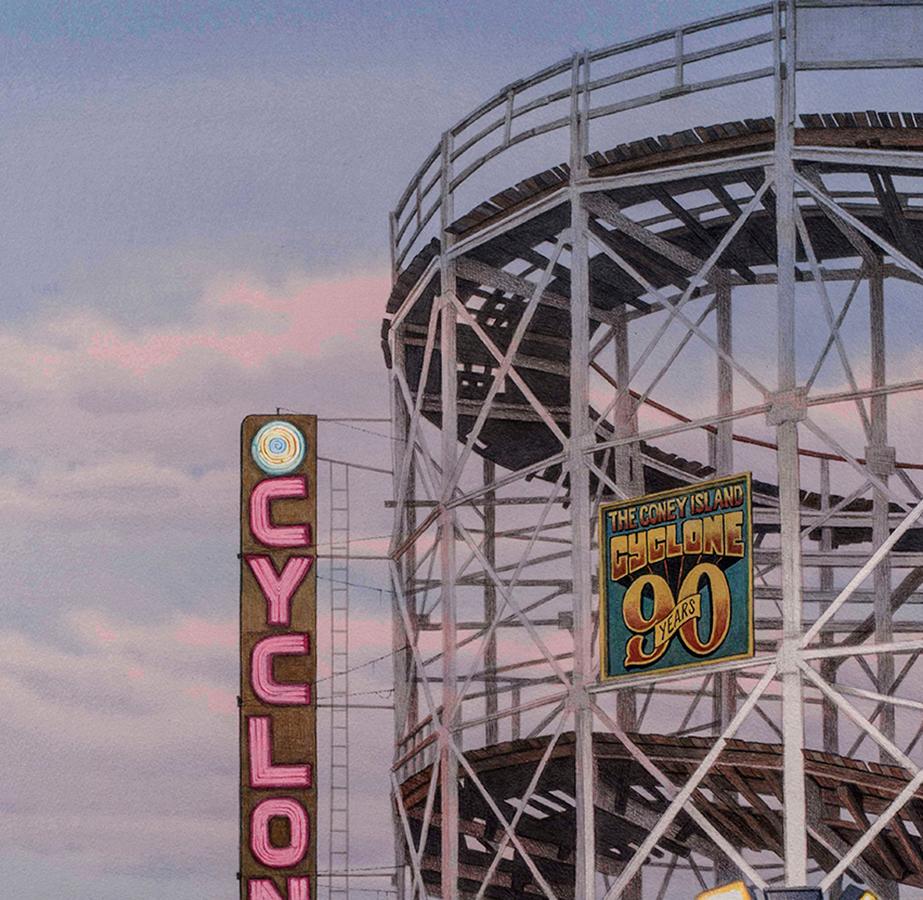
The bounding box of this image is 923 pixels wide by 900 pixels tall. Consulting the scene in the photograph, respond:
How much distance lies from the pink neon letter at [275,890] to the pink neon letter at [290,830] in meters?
0.32

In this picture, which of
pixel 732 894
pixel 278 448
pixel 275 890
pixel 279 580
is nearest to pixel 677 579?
pixel 732 894

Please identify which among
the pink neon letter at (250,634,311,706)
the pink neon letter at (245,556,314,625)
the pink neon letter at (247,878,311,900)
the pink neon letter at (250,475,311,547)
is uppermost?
the pink neon letter at (250,475,311,547)

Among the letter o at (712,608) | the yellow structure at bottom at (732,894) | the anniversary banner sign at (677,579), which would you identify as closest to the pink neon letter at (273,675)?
the anniversary banner sign at (677,579)

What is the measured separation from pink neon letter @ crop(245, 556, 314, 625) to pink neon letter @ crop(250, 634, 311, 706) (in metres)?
0.38

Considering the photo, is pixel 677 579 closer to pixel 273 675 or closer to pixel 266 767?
pixel 273 675

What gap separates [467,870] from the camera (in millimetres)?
42656

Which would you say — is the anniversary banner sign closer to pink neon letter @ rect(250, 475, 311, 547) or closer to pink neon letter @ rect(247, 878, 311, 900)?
pink neon letter @ rect(250, 475, 311, 547)

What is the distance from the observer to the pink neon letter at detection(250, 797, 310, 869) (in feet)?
130

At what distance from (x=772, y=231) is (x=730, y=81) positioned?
4.88 metres

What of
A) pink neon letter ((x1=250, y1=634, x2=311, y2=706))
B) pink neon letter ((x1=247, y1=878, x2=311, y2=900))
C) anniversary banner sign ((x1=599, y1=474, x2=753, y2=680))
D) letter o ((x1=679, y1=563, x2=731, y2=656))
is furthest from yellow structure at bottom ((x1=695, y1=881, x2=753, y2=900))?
pink neon letter ((x1=250, y1=634, x2=311, y2=706))

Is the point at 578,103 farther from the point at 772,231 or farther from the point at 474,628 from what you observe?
the point at 474,628

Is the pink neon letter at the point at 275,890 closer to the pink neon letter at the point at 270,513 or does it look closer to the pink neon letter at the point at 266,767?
the pink neon letter at the point at 266,767

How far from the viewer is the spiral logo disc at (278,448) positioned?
41.5m

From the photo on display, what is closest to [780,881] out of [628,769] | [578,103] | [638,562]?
[628,769]
